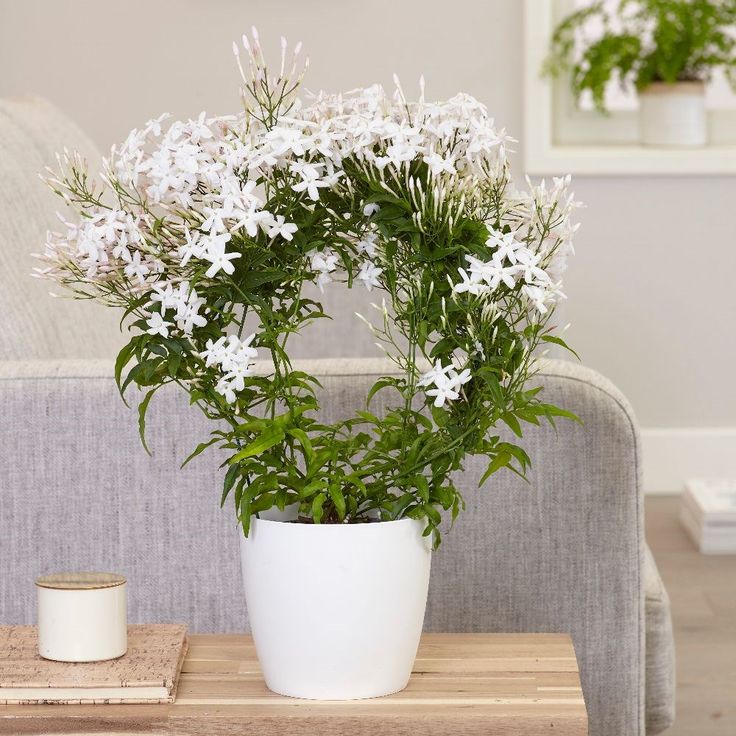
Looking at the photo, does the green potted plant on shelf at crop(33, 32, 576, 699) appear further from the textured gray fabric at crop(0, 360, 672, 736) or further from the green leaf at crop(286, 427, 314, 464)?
the textured gray fabric at crop(0, 360, 672, 736)

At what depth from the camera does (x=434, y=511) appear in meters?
0.94

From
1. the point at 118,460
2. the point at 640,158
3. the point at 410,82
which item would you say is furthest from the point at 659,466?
the point at 118,460

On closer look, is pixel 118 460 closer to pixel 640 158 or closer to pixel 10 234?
pixel 10 234

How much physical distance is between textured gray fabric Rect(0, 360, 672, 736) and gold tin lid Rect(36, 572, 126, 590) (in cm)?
24

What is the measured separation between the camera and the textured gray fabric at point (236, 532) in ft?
3.98

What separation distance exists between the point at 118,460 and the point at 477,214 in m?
0.49

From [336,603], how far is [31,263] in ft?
3.05

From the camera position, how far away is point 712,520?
300 centimetres

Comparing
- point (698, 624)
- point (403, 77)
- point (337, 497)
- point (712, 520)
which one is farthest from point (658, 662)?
point (403, 77)

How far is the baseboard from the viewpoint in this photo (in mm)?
3572

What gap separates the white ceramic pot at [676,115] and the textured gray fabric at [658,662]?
2.43 metres

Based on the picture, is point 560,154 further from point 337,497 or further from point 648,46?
point 337,497

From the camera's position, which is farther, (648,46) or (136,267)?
(648,46)

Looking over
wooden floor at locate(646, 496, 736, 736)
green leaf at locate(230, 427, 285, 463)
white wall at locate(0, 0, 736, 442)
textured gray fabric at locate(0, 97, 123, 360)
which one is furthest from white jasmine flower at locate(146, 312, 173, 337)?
white wall at locate(0, 0, 736, 442)
